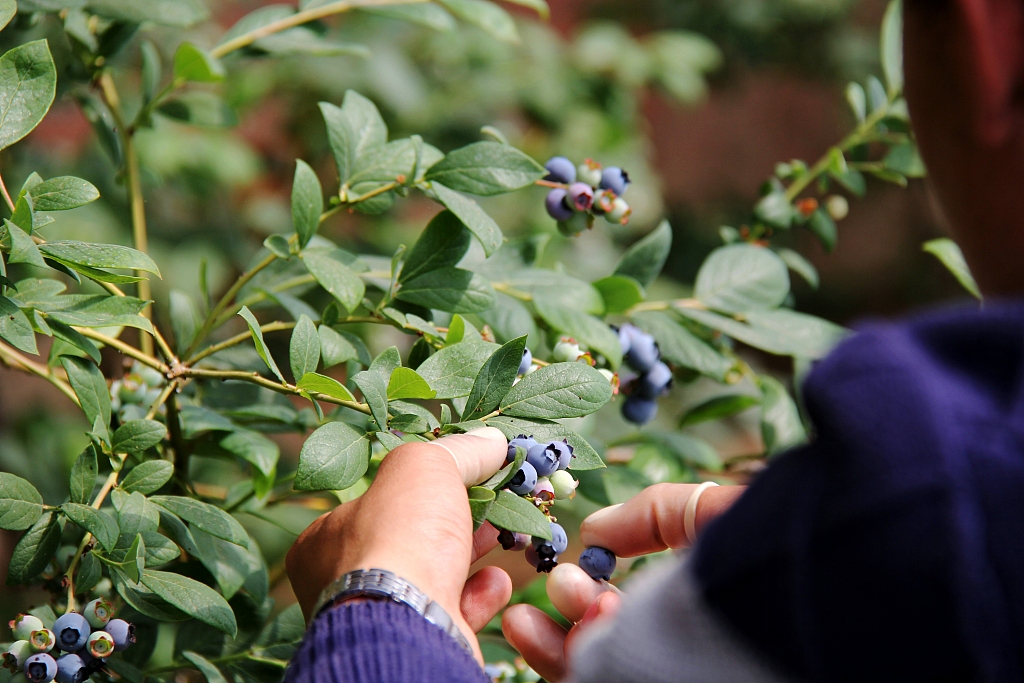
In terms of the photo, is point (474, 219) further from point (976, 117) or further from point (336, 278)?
point (976, 117)

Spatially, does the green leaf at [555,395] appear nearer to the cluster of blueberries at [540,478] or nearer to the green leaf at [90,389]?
the cluster of blueberries at [540,478]

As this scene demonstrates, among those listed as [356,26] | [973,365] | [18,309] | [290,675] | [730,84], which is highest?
[973,365]

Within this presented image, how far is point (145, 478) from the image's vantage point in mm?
598

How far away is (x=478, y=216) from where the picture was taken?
2.05 ft

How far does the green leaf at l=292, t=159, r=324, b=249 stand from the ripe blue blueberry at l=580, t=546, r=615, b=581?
Result: 328 mm

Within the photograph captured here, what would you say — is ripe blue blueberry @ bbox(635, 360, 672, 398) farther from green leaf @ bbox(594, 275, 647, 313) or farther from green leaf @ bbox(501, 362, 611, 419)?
green leaf @ bbox(501, 362, 611, 419)

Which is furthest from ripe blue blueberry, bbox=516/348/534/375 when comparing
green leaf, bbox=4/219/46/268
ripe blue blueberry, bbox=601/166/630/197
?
green leaf, bbox=4/219/46/268

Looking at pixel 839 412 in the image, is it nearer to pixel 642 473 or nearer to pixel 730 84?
pixel 642 473

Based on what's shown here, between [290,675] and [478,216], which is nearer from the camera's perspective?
[290,675]

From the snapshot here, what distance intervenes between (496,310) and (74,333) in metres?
0.33

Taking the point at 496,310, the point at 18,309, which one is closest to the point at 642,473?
the point at 496,310

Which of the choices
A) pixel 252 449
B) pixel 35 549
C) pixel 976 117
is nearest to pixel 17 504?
pixel 35 549

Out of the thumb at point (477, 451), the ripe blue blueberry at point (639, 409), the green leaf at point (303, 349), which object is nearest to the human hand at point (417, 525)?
the thumb at point (477, 451)

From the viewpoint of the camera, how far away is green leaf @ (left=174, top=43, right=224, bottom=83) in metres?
0.82
